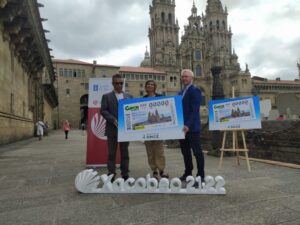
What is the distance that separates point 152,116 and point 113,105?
2.86 ft

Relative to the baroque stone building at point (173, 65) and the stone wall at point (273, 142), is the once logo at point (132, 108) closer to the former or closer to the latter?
the stone wall at point (273, 142)

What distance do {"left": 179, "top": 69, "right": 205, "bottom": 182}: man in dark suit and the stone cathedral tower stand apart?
85.3 metres

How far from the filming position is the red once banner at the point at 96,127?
7566mm

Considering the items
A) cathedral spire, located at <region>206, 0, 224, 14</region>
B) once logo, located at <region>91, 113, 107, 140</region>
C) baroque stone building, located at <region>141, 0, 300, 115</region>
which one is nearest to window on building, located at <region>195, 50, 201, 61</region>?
baroque stone building, located at <region>141, 0, 300, 115</region>

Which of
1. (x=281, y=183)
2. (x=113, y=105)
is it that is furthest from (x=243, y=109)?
(x=113, y=105)

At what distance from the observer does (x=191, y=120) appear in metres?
4.95

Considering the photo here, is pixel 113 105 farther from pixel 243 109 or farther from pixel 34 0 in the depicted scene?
pixel 34 0

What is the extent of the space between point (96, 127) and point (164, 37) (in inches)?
3721

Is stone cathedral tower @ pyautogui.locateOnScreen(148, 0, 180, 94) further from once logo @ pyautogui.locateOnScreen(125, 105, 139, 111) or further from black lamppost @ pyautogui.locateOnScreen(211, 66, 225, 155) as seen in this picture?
once logo @ pyautogui.locateOnScreen(125, 105, 139, 111)

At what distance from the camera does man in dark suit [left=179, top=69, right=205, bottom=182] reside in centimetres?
498

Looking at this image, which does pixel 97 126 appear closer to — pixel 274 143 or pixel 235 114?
pixel 235 114

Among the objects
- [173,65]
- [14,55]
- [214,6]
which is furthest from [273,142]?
[214,6]

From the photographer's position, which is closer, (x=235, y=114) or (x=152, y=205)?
(x=152, y=205)

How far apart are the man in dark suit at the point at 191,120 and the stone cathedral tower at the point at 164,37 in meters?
85.3
